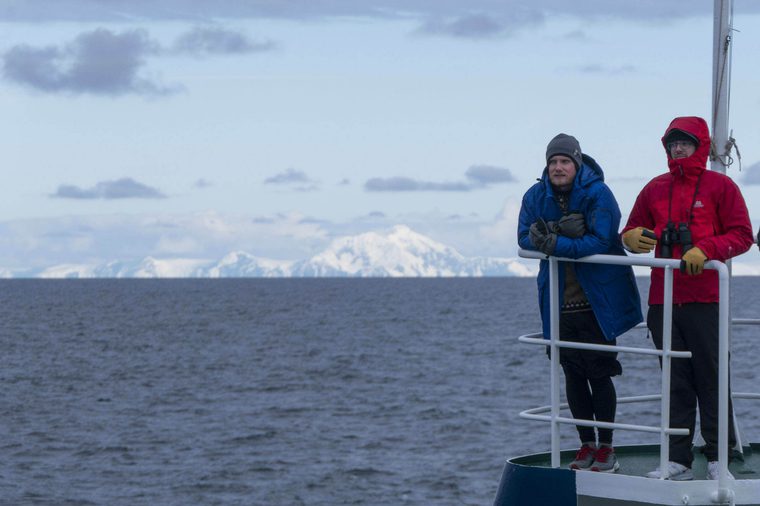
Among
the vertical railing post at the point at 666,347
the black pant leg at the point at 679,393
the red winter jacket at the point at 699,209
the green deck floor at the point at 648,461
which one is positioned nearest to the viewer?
the vertical railing post at the point at 666,347

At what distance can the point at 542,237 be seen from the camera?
7031 millimetres

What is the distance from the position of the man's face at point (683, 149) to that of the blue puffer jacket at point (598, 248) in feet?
1.45

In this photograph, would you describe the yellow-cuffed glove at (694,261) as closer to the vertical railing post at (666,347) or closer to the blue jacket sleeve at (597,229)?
the vertical railing post at (666,347)

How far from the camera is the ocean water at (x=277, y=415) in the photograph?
26438 millimetres

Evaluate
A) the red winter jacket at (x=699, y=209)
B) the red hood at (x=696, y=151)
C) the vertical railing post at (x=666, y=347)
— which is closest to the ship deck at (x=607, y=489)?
the vertical railing post at (x=666, y=347)

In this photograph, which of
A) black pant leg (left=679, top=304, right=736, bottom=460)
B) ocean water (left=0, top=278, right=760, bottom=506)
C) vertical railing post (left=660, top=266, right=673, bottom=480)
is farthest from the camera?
ocean water (left=0, top=278, right=760, bottom=506)

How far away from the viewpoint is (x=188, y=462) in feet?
97.5

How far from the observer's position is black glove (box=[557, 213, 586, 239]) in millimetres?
7066

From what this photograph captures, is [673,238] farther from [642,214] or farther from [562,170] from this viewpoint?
[562,170]

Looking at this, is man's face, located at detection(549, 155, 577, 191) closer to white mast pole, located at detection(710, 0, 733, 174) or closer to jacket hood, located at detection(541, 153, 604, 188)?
jacket hood, located at detection(541, 153, 604, 188)

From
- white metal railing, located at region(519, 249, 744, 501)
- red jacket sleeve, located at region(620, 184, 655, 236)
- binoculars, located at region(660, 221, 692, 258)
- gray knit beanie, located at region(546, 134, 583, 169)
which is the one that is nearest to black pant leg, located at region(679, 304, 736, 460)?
white metal railing, located at region(519, 249, 744, 501)

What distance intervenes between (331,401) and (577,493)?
35.2 metres

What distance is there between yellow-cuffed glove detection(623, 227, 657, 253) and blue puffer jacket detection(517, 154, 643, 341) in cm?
11

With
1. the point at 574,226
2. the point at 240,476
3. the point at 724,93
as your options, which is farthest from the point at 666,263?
the point at 240,476
